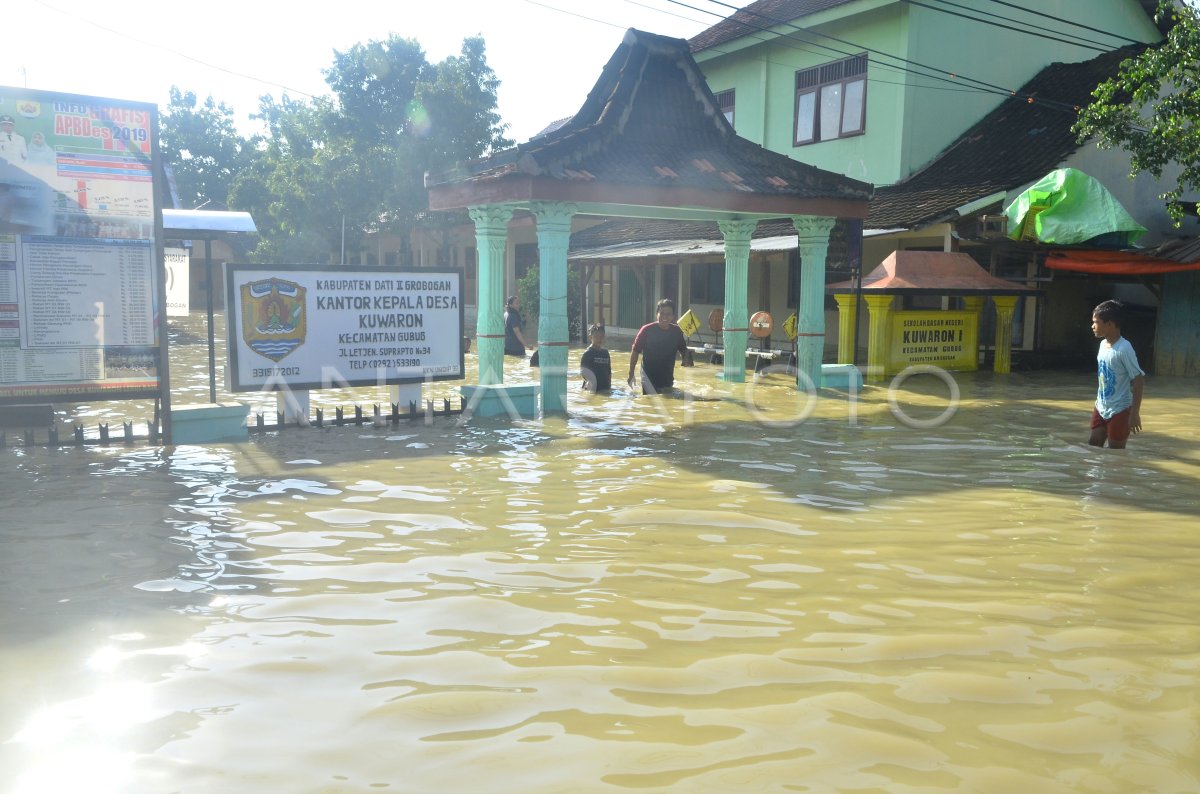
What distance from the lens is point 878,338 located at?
1692cm

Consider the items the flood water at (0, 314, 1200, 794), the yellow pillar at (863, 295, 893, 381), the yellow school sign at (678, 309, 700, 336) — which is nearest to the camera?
the flood water at (0, 314, 1200, 794)

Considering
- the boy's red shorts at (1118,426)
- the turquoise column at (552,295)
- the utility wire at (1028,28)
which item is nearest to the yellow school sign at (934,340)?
the utility wire at (1028,28)

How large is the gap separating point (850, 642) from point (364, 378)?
778 centimetres

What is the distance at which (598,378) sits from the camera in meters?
14.9

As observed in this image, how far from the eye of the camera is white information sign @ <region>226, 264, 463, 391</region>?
1039cm

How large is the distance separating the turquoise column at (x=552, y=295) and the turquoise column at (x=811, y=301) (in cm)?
476

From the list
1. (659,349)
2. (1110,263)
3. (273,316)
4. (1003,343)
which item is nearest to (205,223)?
(273,316)

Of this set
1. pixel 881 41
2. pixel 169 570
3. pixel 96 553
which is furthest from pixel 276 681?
pixel 881 41

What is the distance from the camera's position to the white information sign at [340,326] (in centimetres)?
1039

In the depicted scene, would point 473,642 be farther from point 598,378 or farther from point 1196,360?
point 1196,360

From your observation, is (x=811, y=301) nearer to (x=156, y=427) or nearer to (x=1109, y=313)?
(x=1109, y=313)

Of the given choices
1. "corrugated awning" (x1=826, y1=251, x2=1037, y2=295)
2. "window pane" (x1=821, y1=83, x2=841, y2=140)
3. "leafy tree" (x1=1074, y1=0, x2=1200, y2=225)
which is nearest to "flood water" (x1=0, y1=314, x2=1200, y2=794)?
"leafy tree" (x1=1074, y1=0, x2=1200, y2=225)

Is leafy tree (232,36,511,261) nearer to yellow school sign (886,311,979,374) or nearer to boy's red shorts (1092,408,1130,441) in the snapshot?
yellow school sign (886,311,979,374)

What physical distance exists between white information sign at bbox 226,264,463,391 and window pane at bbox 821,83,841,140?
13906 mm
